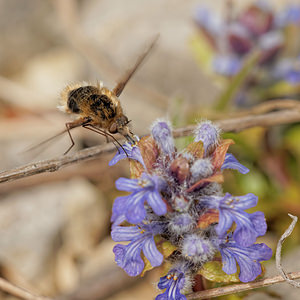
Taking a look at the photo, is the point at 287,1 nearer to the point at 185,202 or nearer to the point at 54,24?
the point at 54,24

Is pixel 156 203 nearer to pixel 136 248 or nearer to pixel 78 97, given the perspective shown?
pixel 136 248

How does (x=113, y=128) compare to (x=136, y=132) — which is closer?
(x=113, y=128)

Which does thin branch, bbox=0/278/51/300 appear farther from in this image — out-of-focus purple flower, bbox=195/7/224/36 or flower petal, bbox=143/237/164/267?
out-of-focus purple flower, bbox=195/7/224/36

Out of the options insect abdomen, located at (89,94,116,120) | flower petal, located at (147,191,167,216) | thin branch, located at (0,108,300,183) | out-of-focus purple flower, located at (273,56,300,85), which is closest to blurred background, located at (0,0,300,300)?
out-of-focus purple flower, located at (273,56,300,85)

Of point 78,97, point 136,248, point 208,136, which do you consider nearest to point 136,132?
point 78,97

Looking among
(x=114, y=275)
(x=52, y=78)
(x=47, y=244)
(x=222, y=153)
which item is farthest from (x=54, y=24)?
(x=222, y=153)
